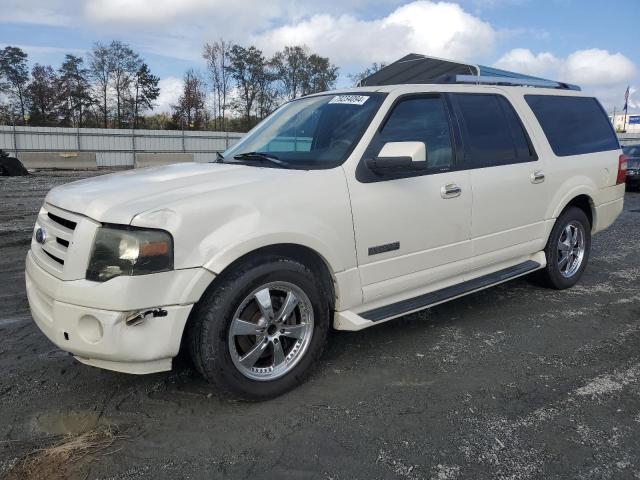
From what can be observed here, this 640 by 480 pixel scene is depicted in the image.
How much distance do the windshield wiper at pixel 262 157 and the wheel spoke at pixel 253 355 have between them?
1.17 metres

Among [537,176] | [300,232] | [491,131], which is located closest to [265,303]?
[300,232]

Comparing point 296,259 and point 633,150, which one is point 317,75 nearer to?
point 633,150

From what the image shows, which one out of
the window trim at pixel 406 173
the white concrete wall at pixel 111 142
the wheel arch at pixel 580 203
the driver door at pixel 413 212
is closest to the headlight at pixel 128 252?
the driver door at pixel 413 212

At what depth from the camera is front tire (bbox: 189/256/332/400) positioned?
9.29 ft

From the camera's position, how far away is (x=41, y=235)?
10.4 feet

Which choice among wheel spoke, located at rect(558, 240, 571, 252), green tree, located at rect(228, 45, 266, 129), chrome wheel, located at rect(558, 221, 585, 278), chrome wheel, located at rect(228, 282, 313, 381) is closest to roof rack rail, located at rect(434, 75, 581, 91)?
chrome wheel, located at rect(558, 221, 585, 278)

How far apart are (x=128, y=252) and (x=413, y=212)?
191cm

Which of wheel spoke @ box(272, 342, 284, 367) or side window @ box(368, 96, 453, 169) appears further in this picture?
side window @ box(368, 96, 453, 169)

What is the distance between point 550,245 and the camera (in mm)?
4977

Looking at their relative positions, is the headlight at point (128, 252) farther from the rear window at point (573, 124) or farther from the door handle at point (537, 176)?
the rear window at point (573, 124)

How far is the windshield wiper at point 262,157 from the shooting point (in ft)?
11.5

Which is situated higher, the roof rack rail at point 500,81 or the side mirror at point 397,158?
the roof rack rail at point 500,81

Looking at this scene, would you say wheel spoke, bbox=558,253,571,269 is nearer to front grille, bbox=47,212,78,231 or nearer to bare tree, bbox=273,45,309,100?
front grille, bbox=47,212,78,231

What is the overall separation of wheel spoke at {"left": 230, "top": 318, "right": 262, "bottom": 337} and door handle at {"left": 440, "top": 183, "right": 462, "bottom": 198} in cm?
169
